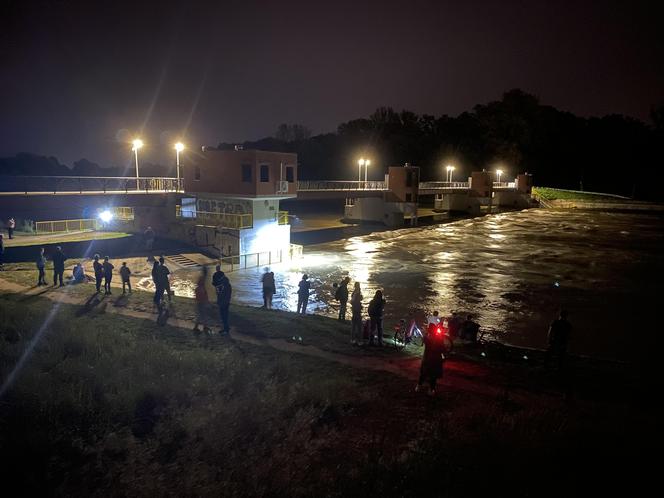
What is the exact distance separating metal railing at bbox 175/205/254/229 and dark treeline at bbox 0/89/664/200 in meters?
65.6

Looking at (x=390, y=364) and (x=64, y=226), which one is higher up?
(x=64, y=226)

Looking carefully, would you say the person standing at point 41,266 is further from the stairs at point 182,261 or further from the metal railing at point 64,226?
the metal railing at point 64,226

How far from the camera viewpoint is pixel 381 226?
57.1 meters

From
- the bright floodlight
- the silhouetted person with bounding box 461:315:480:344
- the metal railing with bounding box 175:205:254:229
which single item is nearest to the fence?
the metal railing with bounding box 175:205:254:229

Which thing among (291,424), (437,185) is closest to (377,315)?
(291,424)

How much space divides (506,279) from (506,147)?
88245 mm

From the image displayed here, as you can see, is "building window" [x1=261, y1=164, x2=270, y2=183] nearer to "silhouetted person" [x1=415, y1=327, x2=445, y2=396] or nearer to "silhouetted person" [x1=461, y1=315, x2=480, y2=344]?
"silhouetted person" [x1=461, y1=315, x2=480, y2=344]

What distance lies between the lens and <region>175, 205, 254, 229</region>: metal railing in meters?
32.8

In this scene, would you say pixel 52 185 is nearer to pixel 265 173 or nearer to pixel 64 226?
pixel 64 226

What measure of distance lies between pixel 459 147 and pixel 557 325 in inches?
4096

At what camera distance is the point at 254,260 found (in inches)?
1226

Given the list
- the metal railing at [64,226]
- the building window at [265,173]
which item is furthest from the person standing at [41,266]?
the metal railing at [64,226]

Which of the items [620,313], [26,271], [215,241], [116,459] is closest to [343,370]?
[116,459]

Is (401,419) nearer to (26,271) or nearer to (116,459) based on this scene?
(116,459)
